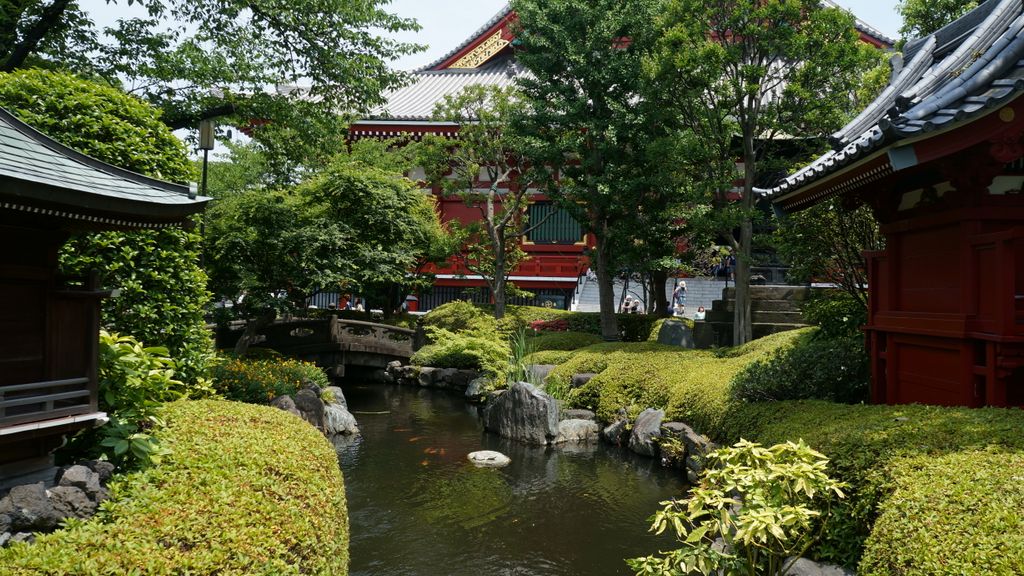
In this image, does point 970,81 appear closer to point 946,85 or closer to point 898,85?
point 946,85

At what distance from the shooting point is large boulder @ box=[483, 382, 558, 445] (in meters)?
12.3

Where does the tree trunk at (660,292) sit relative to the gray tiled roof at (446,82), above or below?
below

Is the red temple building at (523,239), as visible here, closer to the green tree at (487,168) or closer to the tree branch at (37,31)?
the green tree at (487,168)

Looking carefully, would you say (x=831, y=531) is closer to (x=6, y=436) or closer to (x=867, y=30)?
(x=6, y=436)

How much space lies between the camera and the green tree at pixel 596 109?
16453mm

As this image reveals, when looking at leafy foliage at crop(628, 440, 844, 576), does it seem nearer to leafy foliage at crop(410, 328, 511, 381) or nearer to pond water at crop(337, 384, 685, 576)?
pond water at crop(337, 384, 685, 576)

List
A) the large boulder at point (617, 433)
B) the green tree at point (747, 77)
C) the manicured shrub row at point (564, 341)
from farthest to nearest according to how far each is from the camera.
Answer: the manicured shrub row at point (564, 341) → the green tree at point (747, 77) → the large boulder at point (617, 433)

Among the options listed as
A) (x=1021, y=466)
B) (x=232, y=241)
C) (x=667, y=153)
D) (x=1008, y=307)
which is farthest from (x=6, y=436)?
(x=667, y=153)

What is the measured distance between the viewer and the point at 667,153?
581 inches

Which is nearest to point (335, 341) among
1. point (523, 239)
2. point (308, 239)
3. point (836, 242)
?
point (308, 239)

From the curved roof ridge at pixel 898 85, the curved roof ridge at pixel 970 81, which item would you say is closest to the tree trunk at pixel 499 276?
the curved roof ridge at pixel 898 85

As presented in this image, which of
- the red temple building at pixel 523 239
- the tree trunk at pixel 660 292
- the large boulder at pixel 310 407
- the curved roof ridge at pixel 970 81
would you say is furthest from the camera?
the red temple building at pixel 523 239

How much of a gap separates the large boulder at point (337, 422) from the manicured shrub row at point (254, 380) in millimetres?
744

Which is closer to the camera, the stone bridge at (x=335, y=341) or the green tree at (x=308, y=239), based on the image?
the green tree at (x=308, y=239)
